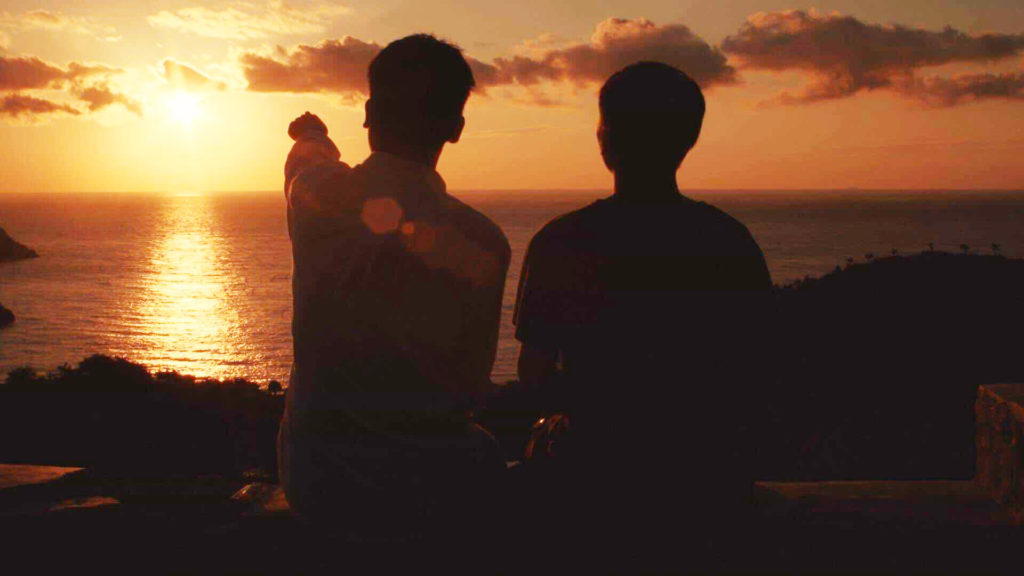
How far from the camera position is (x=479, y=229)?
2.26 m

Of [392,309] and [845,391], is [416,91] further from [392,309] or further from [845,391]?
[845,391]

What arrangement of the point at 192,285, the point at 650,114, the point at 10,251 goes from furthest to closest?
1. the point at 10,251
2. the point at 192,285
3. the point at 650,114

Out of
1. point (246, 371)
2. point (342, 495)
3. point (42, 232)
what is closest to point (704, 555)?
point (342, 495)

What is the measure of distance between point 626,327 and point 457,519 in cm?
83

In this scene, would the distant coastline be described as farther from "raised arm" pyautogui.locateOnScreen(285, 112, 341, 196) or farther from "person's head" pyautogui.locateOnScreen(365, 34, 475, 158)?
"person's head" pyautogui.locateOnScreen(365, 34, 475, 158)

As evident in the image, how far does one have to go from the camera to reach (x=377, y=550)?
2.49m

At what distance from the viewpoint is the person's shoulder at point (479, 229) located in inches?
88.7

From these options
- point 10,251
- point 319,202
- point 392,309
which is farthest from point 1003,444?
point 10,251

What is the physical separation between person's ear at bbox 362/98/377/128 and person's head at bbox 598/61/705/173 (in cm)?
71

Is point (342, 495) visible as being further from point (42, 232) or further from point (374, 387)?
point (42, 232)

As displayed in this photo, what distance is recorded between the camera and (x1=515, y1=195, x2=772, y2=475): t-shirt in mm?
2383

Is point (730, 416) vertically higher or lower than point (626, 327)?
lower

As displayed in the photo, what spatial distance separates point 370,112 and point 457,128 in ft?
0.88

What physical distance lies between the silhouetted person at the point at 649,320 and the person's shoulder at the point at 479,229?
179mm
